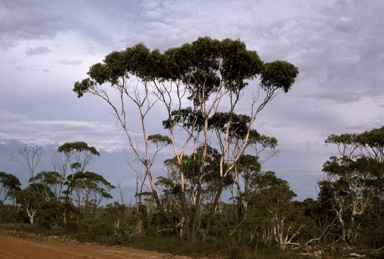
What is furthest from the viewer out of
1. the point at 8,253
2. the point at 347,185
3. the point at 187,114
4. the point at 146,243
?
the point at 347,185

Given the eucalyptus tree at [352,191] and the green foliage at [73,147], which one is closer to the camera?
the eucalyptus tree at [352,191]

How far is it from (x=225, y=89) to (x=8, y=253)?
42.0ft

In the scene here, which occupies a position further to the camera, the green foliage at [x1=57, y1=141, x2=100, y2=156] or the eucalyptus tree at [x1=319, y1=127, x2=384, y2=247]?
the green foliage at [x1=57, y1=141, x2=100, y2=156]

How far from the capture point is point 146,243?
18.5 meters

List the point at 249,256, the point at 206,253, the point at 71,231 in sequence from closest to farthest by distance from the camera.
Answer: the point at 249,256 < the point at 206,253 < the point at 71,231

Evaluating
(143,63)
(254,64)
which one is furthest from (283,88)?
(143,63)

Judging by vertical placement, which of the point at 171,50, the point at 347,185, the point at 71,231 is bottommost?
the point at 71,231

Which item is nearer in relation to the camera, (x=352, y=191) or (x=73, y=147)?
(x=352, y=191)

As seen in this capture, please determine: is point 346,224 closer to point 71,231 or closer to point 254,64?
point 254,64

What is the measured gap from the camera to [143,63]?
19547 millimetres

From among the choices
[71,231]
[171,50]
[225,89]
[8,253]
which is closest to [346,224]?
[225,89]

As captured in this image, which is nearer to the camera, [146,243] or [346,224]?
[146,243]

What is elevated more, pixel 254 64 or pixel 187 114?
pixel 254 64

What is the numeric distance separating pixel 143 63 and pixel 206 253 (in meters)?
10.2
